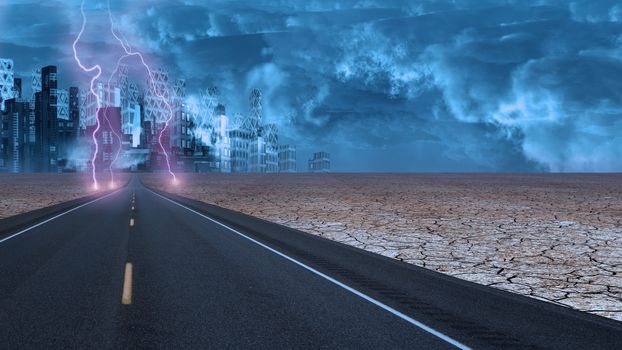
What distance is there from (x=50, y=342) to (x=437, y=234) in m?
12.2

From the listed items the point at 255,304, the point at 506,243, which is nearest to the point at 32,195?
the point at 506,243

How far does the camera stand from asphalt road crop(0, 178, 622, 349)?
5.76m

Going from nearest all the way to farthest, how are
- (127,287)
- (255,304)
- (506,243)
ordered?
(255,304), (127,287), (506,243)

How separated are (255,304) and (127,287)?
7.28 feet

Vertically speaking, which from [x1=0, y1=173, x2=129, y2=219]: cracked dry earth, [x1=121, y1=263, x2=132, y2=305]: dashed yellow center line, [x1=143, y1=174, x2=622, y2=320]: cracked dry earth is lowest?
[x1=0, y1=173, x2=129, y2=219]: cracked dry earth

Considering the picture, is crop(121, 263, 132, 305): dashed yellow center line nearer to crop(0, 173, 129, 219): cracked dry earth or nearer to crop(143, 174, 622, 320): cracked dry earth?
crop(143, 174, 622, 320): cracked dry earth

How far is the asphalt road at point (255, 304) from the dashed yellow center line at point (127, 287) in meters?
0.02

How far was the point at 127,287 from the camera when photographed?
8.16 m

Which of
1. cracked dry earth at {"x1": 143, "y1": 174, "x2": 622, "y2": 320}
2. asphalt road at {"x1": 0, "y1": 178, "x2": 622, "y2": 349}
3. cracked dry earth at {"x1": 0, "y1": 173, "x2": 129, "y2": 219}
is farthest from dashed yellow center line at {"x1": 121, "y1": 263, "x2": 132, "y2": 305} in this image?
cracked dry earth at {"x1": 0, "y1": 173, "x2": 129, "y2": 219}

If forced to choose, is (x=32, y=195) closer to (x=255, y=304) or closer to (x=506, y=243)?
(x=506, y=243)

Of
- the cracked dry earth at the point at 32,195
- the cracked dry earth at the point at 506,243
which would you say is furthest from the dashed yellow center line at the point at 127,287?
the cracked dry earth at the point at 32,195

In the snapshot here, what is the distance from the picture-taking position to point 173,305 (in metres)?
7.12

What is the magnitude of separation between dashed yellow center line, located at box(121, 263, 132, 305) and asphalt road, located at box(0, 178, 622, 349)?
0.7 inches

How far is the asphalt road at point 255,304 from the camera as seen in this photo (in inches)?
227
